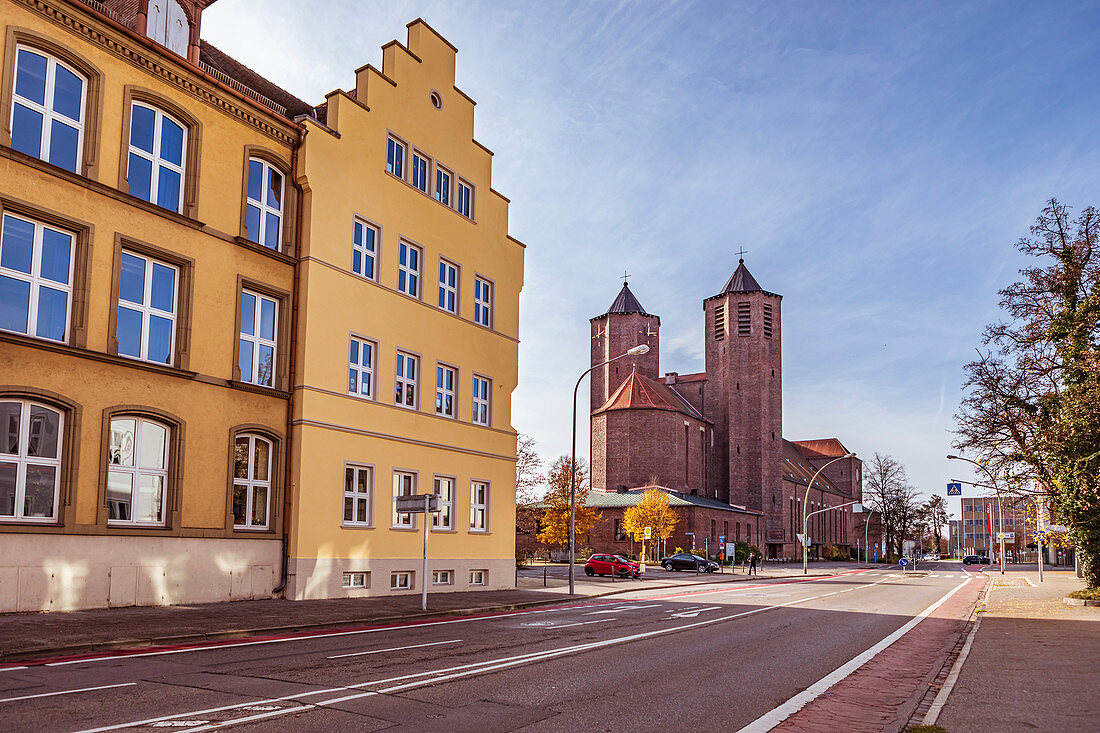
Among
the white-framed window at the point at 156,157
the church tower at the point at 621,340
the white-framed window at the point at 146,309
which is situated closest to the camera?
the white-framed window at the point at 146,309

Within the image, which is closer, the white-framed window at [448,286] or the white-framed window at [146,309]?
the white-framed window at [146,309]

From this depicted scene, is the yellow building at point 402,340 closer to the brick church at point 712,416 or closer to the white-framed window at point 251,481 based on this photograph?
the white-framed window at point 251,481

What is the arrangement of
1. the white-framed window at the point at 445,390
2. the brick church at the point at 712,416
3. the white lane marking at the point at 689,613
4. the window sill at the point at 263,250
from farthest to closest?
the brick church at the point at 712,416 < the white-framed window at the point at 445,390 < the window sill at the point at 263,250 < the white lane marking at the point at 689,613

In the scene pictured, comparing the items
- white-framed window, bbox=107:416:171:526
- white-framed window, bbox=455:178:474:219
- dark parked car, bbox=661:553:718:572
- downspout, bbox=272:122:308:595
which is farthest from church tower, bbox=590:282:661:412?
white-framed window, bbox=107:416:171:526

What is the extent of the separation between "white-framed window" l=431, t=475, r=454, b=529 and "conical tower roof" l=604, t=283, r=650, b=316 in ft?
229

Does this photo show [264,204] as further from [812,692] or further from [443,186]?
[812,692]

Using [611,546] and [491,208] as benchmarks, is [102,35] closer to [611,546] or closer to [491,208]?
[491,208]

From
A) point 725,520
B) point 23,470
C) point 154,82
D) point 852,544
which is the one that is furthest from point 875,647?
point 852,544

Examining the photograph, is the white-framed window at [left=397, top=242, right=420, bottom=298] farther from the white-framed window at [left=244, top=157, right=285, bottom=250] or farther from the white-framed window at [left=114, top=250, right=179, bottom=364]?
the white-framed window at [left=114, top=250, right=179, bottom=364]

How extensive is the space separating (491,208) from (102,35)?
51.0 ft

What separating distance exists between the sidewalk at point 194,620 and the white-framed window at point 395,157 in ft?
41.7

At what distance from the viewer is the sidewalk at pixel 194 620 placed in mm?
12422

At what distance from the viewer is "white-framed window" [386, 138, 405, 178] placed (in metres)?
26.8

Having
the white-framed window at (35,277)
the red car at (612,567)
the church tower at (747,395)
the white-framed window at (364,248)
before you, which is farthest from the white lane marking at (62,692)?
the church tower at (747,395)
